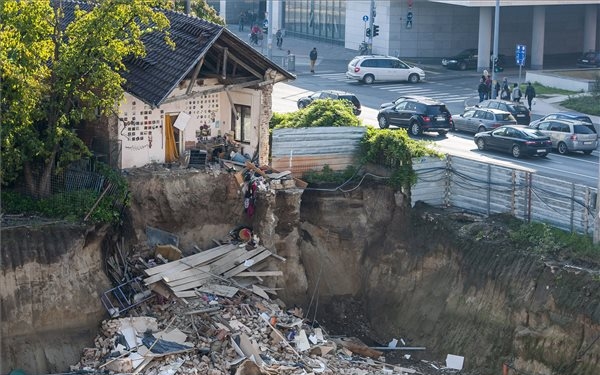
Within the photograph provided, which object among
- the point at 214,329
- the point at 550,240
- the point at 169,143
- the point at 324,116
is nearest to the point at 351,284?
the point at 324,116

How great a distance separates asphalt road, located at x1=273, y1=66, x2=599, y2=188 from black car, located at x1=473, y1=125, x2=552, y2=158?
0.99 ft

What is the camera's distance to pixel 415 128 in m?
52.4

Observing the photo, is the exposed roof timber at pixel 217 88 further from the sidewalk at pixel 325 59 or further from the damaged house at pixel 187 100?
the sidewalk at pixel 325 59

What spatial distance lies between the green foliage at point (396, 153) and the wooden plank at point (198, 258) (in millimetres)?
5820

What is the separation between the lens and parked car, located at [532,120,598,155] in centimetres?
4941

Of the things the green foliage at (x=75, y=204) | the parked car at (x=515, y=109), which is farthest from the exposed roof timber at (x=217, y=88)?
the parked car at (x=515, y=109)

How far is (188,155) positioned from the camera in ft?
126

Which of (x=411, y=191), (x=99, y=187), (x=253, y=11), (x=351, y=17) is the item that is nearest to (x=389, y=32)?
(x=351, y=17)

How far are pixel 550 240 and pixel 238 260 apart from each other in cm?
897

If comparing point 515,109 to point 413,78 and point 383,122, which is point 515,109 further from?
point 413,78

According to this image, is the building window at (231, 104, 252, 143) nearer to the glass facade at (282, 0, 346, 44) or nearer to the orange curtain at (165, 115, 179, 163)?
the orange curtain at (165, 115, 179, 163)

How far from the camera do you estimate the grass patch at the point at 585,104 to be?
58.7 meters

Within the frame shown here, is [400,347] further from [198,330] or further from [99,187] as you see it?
[99,187]

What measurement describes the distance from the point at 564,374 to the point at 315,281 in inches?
366
